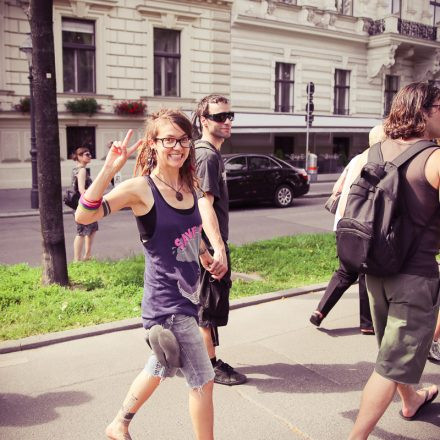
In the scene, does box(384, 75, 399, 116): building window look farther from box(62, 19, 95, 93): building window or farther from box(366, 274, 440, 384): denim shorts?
box(366, 274, 440, 384): denim shorts

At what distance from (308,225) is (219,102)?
8373 millimetres

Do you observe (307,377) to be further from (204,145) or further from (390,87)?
(390,87)

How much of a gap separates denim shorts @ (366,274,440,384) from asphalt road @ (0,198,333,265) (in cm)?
595

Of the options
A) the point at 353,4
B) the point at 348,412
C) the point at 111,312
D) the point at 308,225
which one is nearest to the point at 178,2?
the point at 353,4

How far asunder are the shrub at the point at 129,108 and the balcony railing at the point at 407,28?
13.4 meters

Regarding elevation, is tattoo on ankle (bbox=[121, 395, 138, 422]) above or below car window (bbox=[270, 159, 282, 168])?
below

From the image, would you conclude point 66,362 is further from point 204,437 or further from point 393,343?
point 393,343

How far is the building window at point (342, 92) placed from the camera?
85.5 ft

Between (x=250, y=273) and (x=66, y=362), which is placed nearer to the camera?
(x=66, y=362)

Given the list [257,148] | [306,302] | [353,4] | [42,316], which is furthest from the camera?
[353,4]

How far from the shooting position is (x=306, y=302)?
5578 mm

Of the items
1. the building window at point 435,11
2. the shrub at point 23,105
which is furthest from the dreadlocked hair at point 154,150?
the building window at point 435,11

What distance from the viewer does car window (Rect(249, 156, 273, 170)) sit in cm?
1435

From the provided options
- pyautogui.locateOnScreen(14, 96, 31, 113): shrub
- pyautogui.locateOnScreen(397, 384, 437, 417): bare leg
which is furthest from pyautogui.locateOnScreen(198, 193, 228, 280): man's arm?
pyautogui.locateOnScreen(14, 96, 31, 113): shrub
